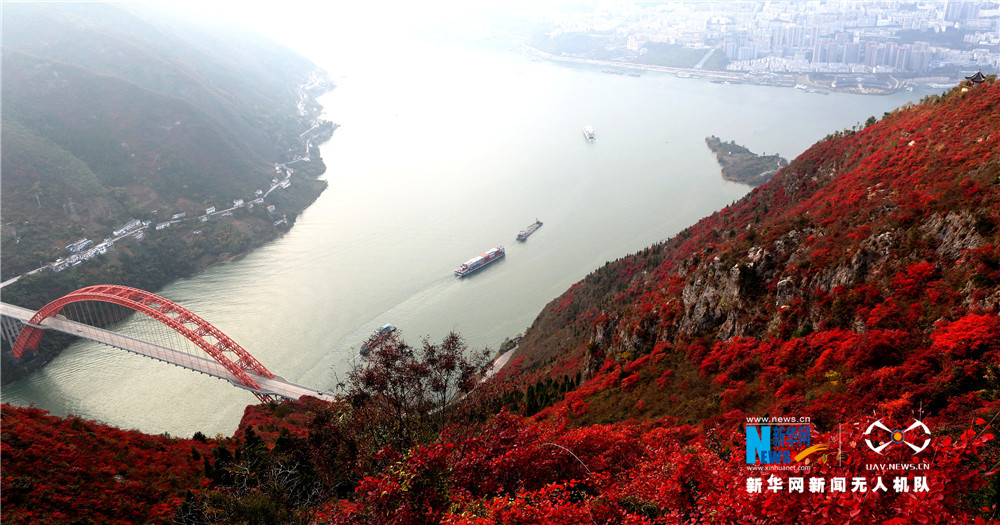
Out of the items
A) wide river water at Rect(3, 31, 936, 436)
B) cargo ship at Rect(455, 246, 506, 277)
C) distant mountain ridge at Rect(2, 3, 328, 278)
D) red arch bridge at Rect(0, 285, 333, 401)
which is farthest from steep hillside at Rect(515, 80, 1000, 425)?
distant mountain ridge at Rect(2, 3, 328, 278)

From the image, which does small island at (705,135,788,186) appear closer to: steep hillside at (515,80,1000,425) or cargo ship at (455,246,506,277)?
cargo ship at (455,246,506,277)

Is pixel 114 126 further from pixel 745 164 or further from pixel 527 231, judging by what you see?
pixel 745 164

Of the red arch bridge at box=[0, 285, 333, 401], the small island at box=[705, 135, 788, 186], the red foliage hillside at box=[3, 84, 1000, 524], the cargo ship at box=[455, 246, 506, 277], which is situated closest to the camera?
the red foliage hillside at box=[3, 84, 1000, 524]

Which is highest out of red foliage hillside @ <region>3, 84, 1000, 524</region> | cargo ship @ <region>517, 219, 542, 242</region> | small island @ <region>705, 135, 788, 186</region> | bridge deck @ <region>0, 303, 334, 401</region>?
Result: red foliage hillside @ <region>3, 84, 1000, 524</region>

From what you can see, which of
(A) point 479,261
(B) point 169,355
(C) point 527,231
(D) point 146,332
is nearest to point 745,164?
(C) point 527,231

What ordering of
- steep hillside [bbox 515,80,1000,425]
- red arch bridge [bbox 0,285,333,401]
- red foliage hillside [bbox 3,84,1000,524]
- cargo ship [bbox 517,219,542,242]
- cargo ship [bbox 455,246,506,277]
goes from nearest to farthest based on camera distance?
red foliage hillside [bbox 3,84,1000,524] → steep hillside [bbox 515,80,1000,425] → red arch bridge [bbox 0,285,333,401] → cargo ship [bbox 455,246,506,277] → cargo ship [bbox 517,219,542,242]

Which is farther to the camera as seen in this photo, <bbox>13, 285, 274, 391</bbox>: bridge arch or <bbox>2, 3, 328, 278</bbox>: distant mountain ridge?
<bbox>2, 3, 328, 278</bbox>: distant mountain ridge
